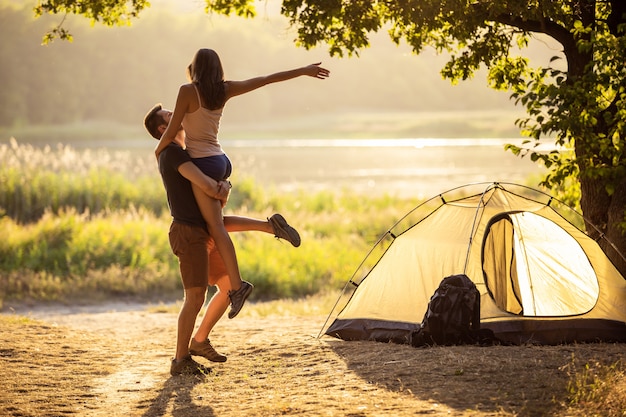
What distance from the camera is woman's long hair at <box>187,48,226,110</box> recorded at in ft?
21.2

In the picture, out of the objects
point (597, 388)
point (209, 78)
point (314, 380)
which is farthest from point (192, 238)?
point (597, 388)

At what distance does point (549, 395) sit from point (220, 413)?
2.17 meters

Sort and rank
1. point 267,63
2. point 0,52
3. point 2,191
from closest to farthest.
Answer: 1. point 2,191
2. point 0,52
3. point 267,63

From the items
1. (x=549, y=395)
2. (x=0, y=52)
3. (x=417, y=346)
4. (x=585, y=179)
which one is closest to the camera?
(x=549, y=395)

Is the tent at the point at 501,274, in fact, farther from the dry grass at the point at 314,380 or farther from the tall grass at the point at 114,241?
the tall grass at the point at 114,241

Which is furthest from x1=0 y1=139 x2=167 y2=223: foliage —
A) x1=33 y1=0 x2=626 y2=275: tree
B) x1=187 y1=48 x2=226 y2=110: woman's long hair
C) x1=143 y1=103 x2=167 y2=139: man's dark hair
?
x1=187 y1=48 x2=226 y2=110: woman's long hair

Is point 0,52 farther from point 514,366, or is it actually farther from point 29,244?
point 514,366

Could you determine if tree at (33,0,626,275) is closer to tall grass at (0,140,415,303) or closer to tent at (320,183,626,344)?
tent at (320,183,626,344)

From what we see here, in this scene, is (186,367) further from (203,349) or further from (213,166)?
(213,166)

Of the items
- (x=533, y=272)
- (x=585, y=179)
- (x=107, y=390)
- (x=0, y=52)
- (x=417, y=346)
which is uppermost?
(x=0, y=52)

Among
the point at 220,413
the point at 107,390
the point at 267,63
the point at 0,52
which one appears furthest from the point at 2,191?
the point at 267,63

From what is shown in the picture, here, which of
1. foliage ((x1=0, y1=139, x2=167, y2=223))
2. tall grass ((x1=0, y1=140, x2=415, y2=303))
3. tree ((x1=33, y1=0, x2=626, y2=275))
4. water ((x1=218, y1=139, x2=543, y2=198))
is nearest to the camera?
tree ((x1=33, y1=0, x2=626, y2=275))

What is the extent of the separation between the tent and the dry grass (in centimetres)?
35

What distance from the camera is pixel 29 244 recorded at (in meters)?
15.6
